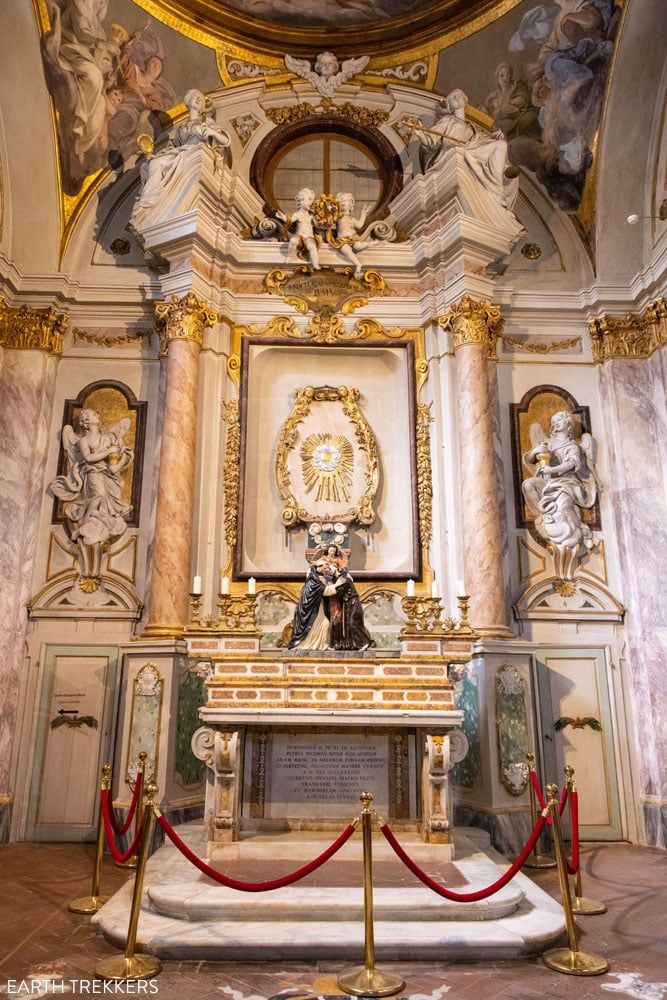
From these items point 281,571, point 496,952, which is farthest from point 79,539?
point 496,952

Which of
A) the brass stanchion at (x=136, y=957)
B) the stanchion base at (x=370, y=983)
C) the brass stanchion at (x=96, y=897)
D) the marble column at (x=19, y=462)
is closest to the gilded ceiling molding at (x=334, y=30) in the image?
the marble column at (x=19, y=462)

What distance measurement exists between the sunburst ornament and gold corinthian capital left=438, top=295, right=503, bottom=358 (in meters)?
1.96

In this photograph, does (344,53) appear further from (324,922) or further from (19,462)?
(324,922)

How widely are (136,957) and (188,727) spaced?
12.6 feet

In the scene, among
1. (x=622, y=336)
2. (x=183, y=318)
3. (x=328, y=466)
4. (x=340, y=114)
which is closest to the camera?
(x=183, y=318)

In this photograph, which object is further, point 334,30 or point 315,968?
point 334,30

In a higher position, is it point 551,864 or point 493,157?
point 493,157

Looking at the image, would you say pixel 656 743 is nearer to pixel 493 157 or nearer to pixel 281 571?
pixel 281 571

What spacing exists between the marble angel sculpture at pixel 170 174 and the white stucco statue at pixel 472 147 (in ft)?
9.11

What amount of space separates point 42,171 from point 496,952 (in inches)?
406

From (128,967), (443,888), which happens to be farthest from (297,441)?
(128,967)

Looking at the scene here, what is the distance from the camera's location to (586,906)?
5.62 m

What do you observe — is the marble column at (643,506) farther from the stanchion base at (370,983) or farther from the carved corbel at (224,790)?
the stanchion base at (370,983)

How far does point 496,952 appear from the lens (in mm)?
4660
